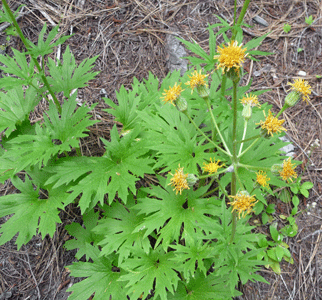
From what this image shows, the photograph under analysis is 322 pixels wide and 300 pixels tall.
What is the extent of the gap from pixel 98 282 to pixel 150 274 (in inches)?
21.5

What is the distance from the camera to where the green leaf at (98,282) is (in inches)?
97.6

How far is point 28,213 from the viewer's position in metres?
2.52

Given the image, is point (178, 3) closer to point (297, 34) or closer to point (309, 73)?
point (297, 34)

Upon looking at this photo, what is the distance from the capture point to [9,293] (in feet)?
9.25

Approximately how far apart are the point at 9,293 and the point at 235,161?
2.68 metres

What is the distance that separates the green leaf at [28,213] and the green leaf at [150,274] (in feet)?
2.48

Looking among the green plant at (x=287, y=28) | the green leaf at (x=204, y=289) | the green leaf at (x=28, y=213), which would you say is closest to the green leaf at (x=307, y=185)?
the green leaf at (x=204, y=289)

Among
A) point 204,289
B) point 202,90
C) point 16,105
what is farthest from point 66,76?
point 204,289

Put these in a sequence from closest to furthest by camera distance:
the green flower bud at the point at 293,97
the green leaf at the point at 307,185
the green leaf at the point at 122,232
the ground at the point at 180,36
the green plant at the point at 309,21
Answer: the green flower bud at the point at 293,97 → the green leaf at the point at 122,232 → the green leaf at the point at 307,185 → the ground at the point at 180,36 → the green plant at the point at 309,21

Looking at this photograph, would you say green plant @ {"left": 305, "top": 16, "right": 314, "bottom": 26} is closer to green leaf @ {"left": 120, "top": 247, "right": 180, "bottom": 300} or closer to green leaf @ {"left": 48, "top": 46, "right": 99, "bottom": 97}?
green leaf @ {"left": 48, "top": 46, "right": 99, "bottom": 97}

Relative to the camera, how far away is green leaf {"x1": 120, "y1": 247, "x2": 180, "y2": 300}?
225 cm

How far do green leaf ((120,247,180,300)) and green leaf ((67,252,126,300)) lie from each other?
0.20 metres

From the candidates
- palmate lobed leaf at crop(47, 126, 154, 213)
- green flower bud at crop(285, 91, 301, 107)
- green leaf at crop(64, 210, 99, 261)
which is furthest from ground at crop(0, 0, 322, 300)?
green flower bud at crop(285, 91, 301, 107)

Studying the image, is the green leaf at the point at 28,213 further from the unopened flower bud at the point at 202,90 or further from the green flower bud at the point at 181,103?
the unopened flower bud at the point at 202,90
